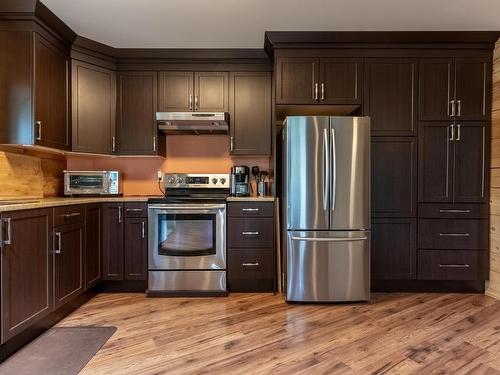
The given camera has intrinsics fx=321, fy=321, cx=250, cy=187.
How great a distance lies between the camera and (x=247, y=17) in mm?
2639

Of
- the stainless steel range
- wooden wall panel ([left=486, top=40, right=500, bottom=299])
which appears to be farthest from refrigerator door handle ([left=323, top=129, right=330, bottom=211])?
wooden wall panel ([left=486, top=40, right=500, bottom=299])

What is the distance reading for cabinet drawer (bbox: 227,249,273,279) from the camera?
302cm

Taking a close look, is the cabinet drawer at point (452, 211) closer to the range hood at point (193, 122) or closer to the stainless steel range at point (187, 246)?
the stainless steel range at point (187, 246)

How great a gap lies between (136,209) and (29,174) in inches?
37.8

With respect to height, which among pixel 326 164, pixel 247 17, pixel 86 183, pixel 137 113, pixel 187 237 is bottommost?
pixel 187 237

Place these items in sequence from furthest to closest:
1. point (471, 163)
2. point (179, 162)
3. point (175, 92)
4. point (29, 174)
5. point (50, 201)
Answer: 1. point (179, 162)
2. point (175, 92)
3. point (471, 163)
4. point (29, 174)
5. point (50, 201)

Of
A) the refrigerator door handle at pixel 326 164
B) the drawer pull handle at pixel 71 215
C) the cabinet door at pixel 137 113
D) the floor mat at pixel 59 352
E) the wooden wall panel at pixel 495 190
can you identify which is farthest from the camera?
the cabinet door at pixel 137 113

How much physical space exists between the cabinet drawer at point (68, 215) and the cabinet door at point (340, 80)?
234cm

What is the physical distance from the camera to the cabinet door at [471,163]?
9.71 feet

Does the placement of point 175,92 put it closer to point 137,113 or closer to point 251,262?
point 137,113

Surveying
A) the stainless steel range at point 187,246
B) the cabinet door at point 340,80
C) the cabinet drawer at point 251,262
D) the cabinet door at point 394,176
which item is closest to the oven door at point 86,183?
the stainless steel range at point 187,246

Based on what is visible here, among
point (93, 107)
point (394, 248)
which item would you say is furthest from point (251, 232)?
point (93, 107)

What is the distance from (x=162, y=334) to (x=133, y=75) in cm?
251

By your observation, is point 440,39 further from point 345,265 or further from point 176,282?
point 176,282
